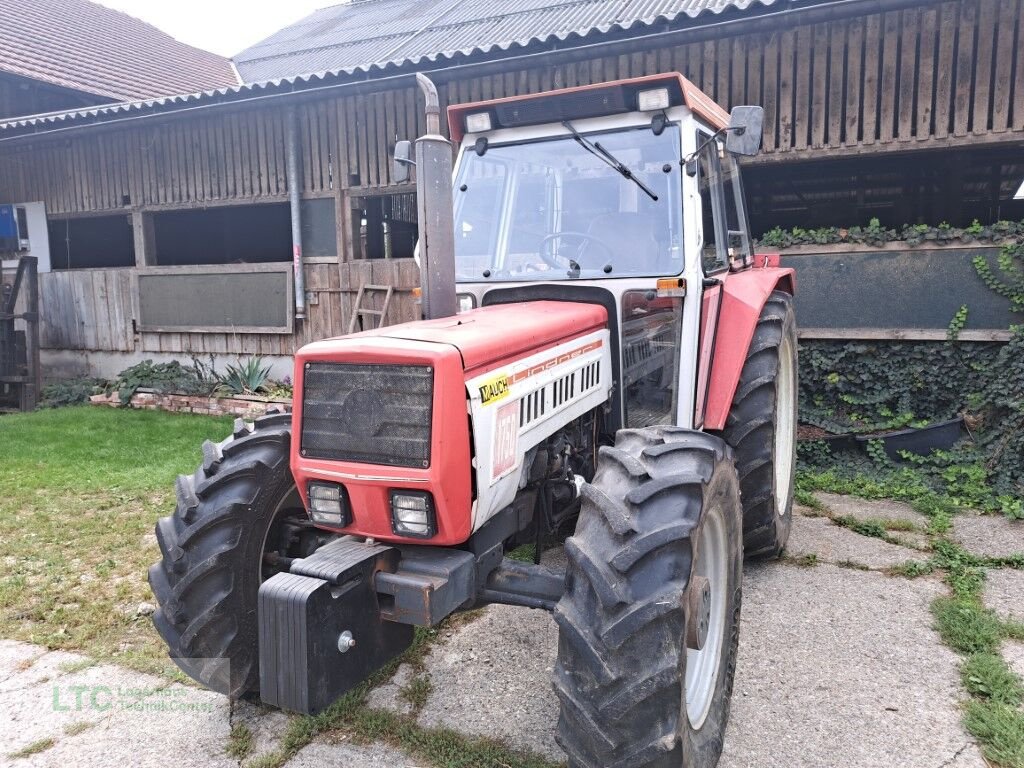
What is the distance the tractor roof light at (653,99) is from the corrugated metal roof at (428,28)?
9.72 ft

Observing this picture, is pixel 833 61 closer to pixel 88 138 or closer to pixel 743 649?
pixel 743 649

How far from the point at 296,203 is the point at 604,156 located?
5813mm

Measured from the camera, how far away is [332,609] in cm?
209

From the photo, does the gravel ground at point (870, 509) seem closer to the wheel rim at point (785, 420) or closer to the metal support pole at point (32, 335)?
the wheel rim at point (785, 420)

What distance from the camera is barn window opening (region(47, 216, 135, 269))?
10359mm

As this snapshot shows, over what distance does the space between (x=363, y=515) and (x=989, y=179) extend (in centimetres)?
1113

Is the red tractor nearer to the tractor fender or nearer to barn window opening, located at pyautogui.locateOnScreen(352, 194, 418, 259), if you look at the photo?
the tractor fender

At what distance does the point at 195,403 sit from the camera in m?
8.58

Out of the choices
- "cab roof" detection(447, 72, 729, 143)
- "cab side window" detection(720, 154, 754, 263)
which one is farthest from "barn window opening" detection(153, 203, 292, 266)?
"cab roof" detection(447, 72, 729, 143)

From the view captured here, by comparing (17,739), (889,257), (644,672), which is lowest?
(17,739)

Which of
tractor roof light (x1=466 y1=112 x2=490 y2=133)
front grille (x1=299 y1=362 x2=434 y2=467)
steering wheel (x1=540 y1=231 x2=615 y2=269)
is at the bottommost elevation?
front grille (x1=299 y1=362 x2=434 y2=467)

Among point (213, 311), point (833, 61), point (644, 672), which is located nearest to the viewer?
point (644, 672)

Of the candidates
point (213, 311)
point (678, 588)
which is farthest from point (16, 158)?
point (678, 588)

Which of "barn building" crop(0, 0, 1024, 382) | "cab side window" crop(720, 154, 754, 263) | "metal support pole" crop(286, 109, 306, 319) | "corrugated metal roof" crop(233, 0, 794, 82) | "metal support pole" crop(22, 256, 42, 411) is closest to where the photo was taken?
"cab side window" crop(720, 154, 754, 263)
